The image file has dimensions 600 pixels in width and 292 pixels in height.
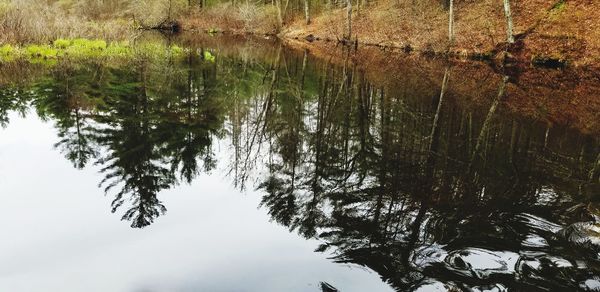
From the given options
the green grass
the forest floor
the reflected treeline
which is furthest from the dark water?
the forest floor

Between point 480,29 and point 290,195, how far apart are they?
97.0ft

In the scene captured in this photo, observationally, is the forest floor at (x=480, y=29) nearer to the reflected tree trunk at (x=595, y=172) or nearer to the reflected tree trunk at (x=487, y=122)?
the reflected tree trunk at (x=487, y=122)

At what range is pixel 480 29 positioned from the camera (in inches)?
1289

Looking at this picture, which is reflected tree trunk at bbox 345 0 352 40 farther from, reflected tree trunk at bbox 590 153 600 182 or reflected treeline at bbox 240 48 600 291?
reflected tree trunk at bbox 590 153 600 182

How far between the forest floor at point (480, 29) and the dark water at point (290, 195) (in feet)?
46.4

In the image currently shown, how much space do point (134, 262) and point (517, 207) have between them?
6.31m

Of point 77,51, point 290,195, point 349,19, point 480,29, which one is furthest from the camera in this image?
point 349,19

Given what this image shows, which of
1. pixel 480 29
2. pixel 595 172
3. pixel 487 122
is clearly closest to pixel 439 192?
pixel 595 172

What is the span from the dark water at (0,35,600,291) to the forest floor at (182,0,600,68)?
46.4ft

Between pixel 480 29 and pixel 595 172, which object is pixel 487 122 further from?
pixel 480 29

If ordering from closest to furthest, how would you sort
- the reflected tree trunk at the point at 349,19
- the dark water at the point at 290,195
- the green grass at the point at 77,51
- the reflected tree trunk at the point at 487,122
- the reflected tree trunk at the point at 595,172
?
the dark water at the point at 290,195 < the reflected tree trunk at the point at 595,172 < the reflected tree trunk at the point at 487,122 < the green grass at the point at 77,51 < the reflected tree trunk at the point at 349,19

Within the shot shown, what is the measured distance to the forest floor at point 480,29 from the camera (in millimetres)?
26606

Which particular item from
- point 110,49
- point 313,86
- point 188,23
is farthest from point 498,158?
point 188,23

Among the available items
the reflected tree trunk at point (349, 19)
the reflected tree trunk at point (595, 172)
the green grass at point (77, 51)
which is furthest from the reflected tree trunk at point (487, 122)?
the reflected tree trunk at point (349, 19)
